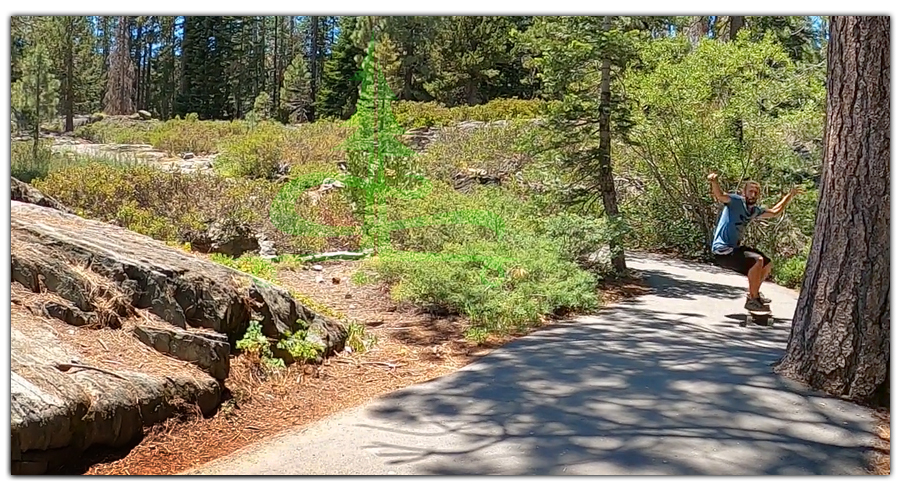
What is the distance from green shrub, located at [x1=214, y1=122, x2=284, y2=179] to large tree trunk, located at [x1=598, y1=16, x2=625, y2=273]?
13.9 ft

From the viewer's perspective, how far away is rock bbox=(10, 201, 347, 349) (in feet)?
11.2

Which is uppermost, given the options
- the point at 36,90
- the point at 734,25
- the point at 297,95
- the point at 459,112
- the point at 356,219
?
the point at 734,25

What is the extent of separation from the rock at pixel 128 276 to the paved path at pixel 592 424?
0.91 m

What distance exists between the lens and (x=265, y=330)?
14.0 ft

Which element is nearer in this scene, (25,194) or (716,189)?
(716,189)

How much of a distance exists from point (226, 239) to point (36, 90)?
253 cm

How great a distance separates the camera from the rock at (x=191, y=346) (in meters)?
3.50

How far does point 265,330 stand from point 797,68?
8440 millimetres

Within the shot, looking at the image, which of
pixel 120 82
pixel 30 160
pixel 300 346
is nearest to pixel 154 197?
pixel 30 160

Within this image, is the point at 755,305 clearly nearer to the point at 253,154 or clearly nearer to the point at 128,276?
the point at 128,276

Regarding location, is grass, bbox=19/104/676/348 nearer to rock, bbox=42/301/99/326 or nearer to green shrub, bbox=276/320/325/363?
green shrub, bbox=276/320/325/363

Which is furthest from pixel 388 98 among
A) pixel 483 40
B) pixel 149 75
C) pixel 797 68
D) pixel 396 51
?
pixel 797 68

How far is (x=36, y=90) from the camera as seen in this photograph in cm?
675

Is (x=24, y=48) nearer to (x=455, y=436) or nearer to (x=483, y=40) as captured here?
(x=455, y=436)
